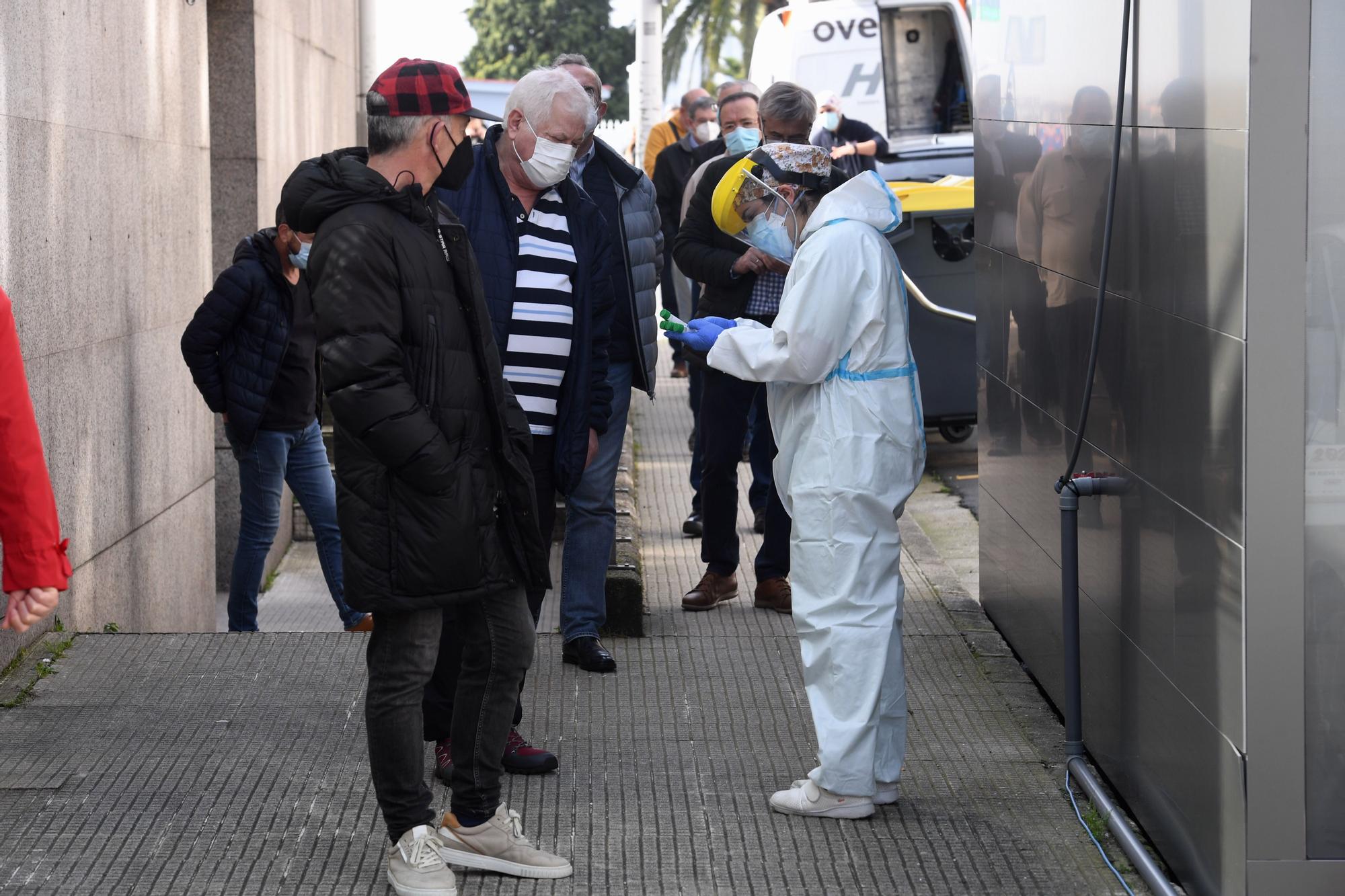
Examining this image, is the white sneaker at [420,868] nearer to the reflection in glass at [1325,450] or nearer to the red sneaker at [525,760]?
the red sneaker at [525,760]

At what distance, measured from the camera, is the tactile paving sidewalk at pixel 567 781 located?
12.4 ft

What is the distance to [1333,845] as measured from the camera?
327 centimetres

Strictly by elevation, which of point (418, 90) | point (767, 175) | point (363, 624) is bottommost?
point (363, 624)

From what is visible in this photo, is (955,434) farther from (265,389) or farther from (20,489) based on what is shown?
(20,489)

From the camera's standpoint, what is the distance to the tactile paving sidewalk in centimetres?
378

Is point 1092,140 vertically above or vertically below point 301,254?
above

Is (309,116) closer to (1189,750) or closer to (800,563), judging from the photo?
(800,563)

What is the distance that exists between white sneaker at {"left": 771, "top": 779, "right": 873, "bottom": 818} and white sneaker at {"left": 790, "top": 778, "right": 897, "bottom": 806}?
65 millimetres

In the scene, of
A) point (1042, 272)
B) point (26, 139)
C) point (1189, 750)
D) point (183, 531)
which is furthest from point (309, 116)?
point (1189, 750)

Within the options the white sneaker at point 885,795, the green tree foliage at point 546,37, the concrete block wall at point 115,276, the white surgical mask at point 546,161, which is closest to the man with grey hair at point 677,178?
the concrete block wall at point 115,276

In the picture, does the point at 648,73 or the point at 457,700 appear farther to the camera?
the point at 648,73

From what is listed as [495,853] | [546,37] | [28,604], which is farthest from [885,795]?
[546,37]

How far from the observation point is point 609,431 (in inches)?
214

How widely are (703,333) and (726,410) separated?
1.93m
